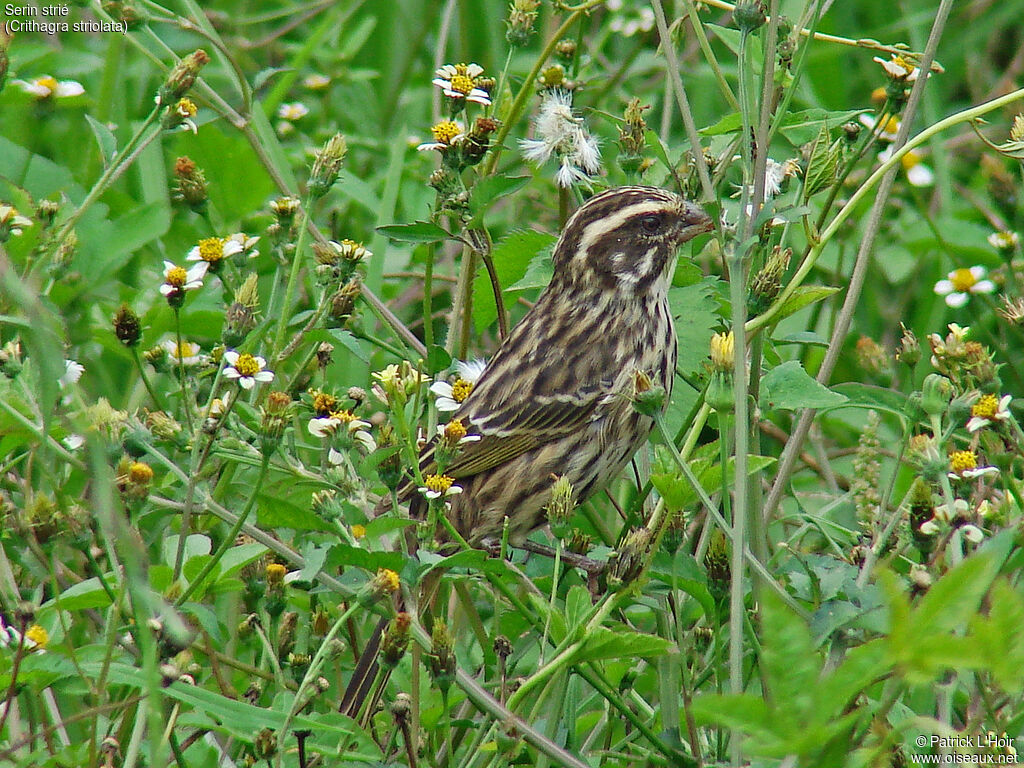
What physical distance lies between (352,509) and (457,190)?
3.02 ft

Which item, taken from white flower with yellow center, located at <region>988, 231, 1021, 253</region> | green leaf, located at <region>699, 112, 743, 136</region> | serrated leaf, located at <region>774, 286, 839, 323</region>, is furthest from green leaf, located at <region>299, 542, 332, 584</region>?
white flower with yellow center, located at <region>988, 231, 1021, 253</region>

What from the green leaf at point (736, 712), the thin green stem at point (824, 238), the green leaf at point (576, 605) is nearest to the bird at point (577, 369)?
the thin green stem at point (824, 238)

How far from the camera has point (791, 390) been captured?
268 cm

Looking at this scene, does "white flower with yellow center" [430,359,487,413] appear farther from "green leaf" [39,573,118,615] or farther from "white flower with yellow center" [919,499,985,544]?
"white flower with yellow center" [919,499,985,544]

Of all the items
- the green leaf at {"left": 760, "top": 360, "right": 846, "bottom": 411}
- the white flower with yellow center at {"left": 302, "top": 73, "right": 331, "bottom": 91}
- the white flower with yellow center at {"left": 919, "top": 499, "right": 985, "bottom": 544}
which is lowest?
the white flower with yellow center at {"left": 919, "top": 499, "right": 985, "bottom": 544}

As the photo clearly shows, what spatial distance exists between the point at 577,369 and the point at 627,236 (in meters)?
0.42

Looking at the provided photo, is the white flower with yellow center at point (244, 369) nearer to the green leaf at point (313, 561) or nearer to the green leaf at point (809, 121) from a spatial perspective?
the green leaf at point (313, 561)

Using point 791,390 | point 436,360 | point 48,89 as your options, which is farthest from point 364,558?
point 48,89

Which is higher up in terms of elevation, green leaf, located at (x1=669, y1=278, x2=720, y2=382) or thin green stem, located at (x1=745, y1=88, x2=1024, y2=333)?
thin green stem, located at (x1=745, y1=88, x2=1024, y2=333)

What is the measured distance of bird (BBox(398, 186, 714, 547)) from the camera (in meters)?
3.71

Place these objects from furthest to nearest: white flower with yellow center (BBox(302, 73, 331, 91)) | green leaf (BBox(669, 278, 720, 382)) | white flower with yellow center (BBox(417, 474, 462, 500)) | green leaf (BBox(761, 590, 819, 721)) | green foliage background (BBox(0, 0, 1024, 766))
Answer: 1. white flower with yellow center (BBox(302, 73, 331, 91))
2. green leaf (BBox(669, 278, 720, 382))
3. white flower with yellow center (BBox(417, 474, 462, 500))
4. green foliage background (BBox(0, 0, 1024, 766))
5. green leaf (BBox(761, 590, 819, 721))

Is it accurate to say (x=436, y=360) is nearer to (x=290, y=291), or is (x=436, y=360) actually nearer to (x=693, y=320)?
(x=290, y=291)

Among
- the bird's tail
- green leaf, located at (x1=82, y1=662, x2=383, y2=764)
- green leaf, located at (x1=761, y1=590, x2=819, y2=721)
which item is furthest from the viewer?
the bird's tail

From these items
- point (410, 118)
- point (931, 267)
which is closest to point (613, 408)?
point (931, 267)
